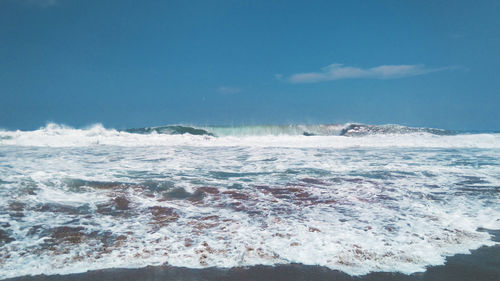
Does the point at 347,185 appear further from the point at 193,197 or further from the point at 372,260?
the point at 372,260

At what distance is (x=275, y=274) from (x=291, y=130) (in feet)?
63.9

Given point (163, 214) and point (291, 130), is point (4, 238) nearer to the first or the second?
point (163, 214)

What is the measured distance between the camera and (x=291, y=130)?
2130 centimetres

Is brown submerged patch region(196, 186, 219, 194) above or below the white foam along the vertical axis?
below

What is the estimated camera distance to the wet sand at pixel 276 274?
1981mm

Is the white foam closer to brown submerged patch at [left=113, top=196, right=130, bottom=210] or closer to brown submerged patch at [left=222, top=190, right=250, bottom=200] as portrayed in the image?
brown submerged patch at [left=222, top=190, right=250, bottom=200]

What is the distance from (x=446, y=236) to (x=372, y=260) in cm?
87

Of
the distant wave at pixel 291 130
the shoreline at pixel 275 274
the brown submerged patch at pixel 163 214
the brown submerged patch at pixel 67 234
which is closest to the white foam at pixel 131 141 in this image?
the distant wave at pixel 291 130

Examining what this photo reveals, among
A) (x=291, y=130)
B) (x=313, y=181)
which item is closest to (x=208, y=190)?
(x=313, y=181)

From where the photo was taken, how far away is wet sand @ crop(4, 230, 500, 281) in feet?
6.50

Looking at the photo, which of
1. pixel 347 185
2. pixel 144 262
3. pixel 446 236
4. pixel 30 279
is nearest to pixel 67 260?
pixel 30 279

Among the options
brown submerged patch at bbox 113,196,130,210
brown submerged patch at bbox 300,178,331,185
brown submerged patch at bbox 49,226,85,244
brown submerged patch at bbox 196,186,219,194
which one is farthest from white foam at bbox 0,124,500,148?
brown submerged patch at bbox 49,226,85,244

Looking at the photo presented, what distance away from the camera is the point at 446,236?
8.80 feet

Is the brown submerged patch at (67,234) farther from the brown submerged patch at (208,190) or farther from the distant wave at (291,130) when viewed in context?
the distant wave at (291,130)
